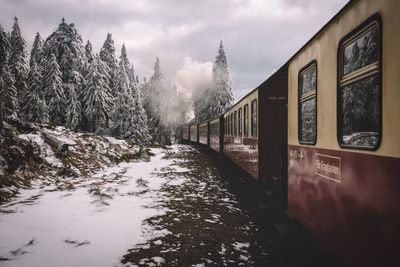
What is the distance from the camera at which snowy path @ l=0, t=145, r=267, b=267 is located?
199 inches

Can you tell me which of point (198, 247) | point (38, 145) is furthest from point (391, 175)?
point (38, 145)

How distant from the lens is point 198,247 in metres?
5.63

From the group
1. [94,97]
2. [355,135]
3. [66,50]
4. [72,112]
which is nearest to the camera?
[355,135]

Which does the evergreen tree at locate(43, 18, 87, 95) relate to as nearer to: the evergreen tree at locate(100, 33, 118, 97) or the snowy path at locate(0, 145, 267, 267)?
the evergreen tree at locate(100, 33, 118, 97)

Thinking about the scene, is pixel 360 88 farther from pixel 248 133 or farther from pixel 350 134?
pixel 248 133

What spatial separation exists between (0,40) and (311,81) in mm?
17498

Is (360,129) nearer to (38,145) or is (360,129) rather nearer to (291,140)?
(291,140)

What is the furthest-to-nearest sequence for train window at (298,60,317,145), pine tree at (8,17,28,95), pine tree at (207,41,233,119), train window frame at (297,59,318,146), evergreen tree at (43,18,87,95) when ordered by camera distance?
pine tree at (207,41,233,119) → pine tree at (8,17,28,95) → evergreen tree at (43,18,87,95) → train window at (298,60,317,145) → train window frame at (297,59,318,146)

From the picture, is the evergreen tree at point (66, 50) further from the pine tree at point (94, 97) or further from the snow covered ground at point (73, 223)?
the snow covered ground at point (73, 223)

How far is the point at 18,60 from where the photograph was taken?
161 feet

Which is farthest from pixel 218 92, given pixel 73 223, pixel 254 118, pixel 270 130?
pixel 73 223

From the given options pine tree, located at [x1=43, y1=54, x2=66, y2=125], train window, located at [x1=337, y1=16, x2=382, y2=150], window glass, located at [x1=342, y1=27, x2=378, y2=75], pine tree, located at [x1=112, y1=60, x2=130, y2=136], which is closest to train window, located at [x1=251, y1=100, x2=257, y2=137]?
train window, located at [x1=337, y1=16, x2=382, y2=150]

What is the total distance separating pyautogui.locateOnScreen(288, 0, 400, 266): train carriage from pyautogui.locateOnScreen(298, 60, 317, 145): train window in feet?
0.05

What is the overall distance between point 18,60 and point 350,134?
55063 mm
